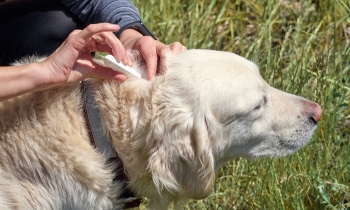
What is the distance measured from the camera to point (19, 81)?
273 centimetres

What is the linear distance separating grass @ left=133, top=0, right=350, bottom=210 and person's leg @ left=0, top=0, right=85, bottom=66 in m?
1.19

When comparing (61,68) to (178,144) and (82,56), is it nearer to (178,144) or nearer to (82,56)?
(82,56)

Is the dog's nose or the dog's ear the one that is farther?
the dog's nose

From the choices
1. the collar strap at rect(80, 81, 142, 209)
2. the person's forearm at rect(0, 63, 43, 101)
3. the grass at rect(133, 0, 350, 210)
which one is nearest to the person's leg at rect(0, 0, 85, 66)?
the collar strap at rect(80, 81, 142, 209)

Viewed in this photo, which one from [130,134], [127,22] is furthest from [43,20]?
[130,134]

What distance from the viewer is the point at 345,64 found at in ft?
14.3

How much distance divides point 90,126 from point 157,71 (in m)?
0.39

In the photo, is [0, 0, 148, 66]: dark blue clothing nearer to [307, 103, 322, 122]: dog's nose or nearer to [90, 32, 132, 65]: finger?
[90, 32, 132, 65]: finger

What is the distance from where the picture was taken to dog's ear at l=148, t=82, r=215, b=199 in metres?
2.84

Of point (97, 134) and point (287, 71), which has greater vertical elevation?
point (97, 134)

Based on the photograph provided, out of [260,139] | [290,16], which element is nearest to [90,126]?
[260,139]

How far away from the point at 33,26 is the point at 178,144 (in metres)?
1.17

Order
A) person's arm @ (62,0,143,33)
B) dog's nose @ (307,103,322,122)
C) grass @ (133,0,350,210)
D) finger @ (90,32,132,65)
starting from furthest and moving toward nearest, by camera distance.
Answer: grass @ (133,0,350,210) < person's arm @ (62,0,143,33) < dog's nose @ (307,103,322,122) < finger @ (90,32,132,65)

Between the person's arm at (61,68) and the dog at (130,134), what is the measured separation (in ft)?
0.42
